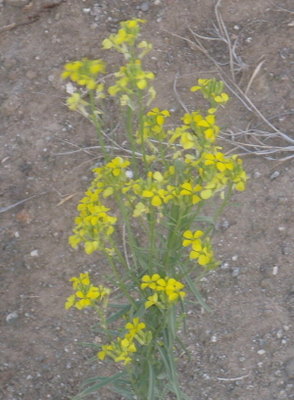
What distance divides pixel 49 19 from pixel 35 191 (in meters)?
0.97

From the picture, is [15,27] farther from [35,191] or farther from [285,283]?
[285,283]

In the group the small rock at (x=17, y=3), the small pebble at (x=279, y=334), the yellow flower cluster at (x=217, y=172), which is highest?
the yellow flower cluster at (x=217, y=172)

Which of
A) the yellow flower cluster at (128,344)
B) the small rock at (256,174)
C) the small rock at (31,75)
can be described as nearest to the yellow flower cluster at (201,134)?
the yellow flower cluster at (128,344)

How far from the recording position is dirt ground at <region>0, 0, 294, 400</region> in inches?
98.0

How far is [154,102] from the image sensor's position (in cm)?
307

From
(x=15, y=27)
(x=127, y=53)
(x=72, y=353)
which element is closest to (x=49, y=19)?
(x=15, y=27)

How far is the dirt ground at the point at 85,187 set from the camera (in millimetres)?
2490

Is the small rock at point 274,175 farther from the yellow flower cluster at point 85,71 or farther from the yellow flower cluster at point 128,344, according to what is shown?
the yellow flower cluster at point 85,71

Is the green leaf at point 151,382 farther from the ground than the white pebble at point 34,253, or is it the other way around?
the green leaf at point 151,382

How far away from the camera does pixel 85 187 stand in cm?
288

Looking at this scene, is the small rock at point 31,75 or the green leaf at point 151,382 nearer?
the green leaf at point 151,382

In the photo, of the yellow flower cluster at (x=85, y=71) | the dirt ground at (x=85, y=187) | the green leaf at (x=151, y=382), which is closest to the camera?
the yellow flower cluster at (x=85, y=71)

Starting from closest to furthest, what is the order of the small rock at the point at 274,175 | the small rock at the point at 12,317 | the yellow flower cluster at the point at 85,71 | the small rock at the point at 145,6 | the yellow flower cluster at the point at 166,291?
the yellow flower cluster at the point at 85,71
the yellow flower cluster at the point at 166,291
the small rock at the point at 12,317
the small rock at the point at 274,175
the small rock at the point at 145,6

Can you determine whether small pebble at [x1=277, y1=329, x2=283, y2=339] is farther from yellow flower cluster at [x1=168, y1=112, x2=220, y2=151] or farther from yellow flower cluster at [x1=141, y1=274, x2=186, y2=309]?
yellow flower cluster at [x1=168, y1=112, x2=220, y2=151]
